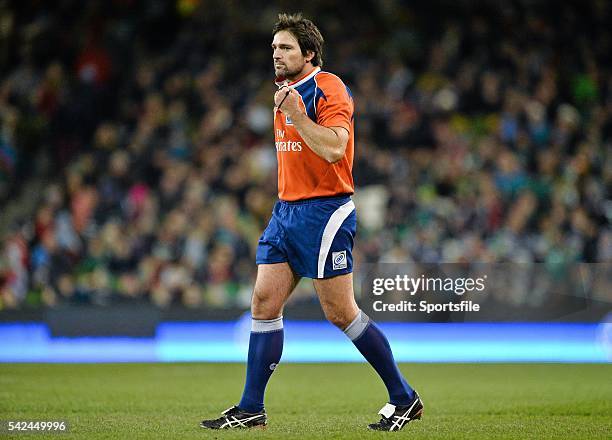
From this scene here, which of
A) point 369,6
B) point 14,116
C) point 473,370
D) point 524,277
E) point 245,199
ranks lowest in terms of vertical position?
point 473,370

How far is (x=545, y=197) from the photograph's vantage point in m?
15.5

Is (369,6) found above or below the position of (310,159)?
above

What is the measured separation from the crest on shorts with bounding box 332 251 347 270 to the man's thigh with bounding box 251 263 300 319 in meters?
0.29

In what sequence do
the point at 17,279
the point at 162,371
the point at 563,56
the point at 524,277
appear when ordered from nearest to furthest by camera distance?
1. the point at 162,371
2. the point at 524,277
3. the point at 17,279
4. the point at 563,56

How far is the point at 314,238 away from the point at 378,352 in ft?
2.54

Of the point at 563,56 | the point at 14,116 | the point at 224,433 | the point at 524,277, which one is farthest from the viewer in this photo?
the point at 563,56

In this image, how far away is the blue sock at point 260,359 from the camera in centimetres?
630

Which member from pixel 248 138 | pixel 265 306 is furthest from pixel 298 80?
pixel 248 138

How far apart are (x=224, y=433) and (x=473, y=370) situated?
480 centimetres

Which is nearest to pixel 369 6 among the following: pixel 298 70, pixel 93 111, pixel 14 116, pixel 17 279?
pixel 93 111

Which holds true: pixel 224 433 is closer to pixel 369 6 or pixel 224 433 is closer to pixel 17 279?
pixel 17 279

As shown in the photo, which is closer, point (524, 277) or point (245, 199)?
point (524, 277)

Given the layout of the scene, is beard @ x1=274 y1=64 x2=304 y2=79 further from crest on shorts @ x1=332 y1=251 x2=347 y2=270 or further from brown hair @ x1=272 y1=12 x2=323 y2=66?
crest on shorts @ x1=332 y1=251 x2=347 y2=270

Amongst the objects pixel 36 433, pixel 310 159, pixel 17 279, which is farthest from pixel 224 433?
pixel 17 279
